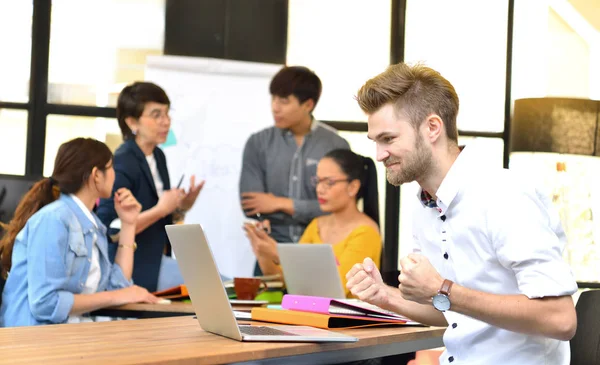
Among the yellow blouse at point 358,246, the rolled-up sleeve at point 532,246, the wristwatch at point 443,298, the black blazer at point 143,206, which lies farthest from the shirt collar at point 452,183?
the black blazer at point 143,206

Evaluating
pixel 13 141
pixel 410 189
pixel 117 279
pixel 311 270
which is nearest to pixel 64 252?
pixel 117 279

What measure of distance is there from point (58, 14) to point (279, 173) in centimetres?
172

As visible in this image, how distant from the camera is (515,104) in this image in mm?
6074

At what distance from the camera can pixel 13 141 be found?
17.8 ft

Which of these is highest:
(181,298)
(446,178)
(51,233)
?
(446,178)

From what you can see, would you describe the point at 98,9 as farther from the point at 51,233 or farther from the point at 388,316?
the point at 388,316

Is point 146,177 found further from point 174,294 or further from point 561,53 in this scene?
point 561,53

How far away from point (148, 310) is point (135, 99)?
1887 mm

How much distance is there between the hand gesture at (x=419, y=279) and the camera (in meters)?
1.95

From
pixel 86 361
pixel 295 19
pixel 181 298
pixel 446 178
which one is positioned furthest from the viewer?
pixel 295 19

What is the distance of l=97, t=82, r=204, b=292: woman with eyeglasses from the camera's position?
4.93 metres

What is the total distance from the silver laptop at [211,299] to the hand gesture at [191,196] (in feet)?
9.53

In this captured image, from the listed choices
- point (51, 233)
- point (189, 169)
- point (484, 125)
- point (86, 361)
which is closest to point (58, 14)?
point (189, 169)

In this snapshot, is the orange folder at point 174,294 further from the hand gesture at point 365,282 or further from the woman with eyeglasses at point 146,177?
the hand gesture at point 365,282
